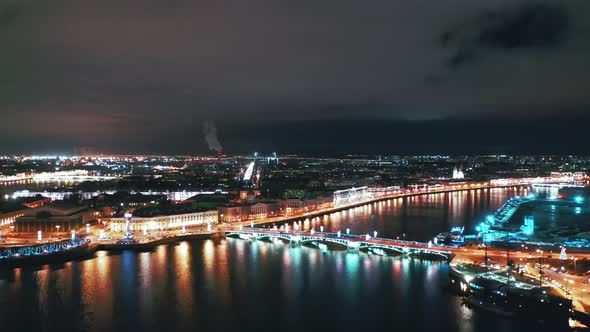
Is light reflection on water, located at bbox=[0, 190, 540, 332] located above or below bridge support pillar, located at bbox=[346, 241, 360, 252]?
below

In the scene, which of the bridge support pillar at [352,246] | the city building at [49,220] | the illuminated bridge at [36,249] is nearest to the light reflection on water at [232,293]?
the bridge support pillar at [352,246]

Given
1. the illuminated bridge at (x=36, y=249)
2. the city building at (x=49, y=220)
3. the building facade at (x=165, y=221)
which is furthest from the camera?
the building facade at (x=165, y=221)

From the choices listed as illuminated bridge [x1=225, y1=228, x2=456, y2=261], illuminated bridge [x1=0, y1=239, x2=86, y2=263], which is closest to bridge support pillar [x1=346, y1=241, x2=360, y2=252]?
illuminated bridge [x1=225, y1=228, x2=456, y2=261]

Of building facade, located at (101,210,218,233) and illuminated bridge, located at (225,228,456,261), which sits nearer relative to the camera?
illuminated bridge, located at (225,228,456,261)

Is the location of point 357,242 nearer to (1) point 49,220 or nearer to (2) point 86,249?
(2) point 86,249

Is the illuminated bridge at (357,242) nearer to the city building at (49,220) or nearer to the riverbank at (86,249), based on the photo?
the riverbank at (86,249)

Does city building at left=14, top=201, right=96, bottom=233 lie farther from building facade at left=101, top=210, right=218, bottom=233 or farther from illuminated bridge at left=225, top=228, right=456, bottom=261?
illuminated bridge at left=225, top=228, right=456, bottom=261

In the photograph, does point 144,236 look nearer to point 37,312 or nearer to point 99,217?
point 99,217

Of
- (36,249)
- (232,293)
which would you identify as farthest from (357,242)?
(36,249)

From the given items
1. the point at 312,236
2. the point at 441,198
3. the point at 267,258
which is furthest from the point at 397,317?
the point at 441,198
